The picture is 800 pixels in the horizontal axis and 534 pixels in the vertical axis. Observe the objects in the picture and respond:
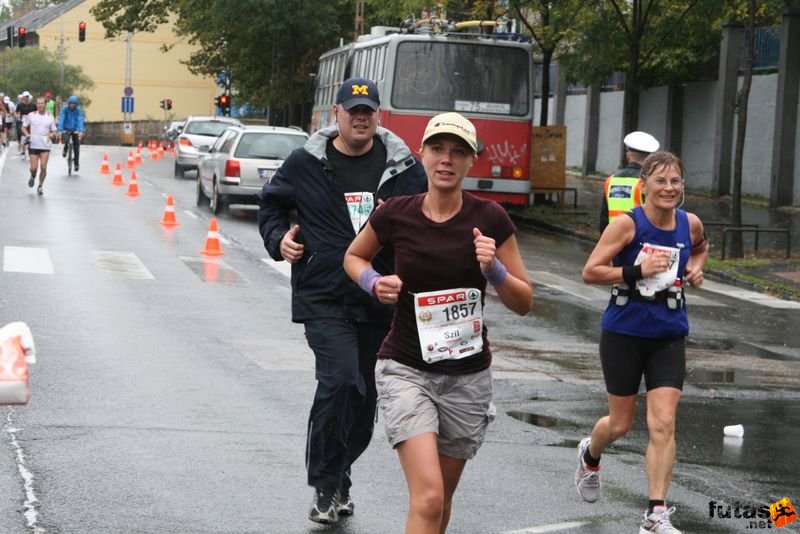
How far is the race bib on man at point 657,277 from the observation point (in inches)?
266

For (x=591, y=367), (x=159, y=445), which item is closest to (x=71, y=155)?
(x=591, y=367)

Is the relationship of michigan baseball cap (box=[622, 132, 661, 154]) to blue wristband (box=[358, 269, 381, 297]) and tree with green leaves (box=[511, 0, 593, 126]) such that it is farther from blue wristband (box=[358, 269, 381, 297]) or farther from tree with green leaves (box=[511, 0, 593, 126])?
tree with green leaves (box=[511, 0, 593, 126])

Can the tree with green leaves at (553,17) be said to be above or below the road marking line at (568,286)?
above

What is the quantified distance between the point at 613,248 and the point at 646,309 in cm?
32

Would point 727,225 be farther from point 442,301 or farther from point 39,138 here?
point 442,301

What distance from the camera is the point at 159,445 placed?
795 centimetres

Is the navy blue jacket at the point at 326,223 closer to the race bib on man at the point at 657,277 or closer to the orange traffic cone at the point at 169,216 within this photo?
the race bib on man at the point at 657,277

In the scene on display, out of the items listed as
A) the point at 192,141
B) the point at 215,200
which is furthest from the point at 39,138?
the point at 192,141

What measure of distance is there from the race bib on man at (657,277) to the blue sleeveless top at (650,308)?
0.03 m

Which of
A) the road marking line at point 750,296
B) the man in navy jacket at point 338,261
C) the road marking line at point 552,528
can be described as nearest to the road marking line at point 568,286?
the road marking line at point 750,296

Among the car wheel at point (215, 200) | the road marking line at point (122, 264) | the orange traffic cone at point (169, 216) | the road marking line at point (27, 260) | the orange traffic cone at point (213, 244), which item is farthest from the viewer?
the car wheel at point (215, 200)

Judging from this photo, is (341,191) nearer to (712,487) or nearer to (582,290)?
(712,487)

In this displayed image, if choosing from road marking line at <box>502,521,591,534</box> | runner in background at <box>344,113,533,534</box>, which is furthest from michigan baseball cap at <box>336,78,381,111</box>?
road marking line at <box>502,521,591,534</box>

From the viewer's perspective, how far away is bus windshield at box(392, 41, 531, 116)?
25547 mm
